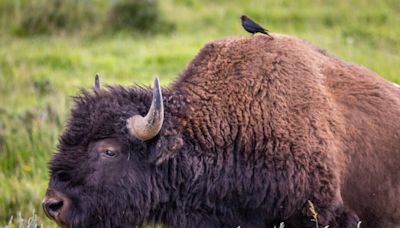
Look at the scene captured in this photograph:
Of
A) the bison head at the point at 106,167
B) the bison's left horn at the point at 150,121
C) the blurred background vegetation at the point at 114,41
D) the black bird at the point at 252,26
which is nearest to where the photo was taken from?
the bison's left horn at the point at 150,121

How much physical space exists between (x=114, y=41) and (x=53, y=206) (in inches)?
298

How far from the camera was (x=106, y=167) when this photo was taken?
16.0 ft

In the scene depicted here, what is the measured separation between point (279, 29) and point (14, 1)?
4.49 m

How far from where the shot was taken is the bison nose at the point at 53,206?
15.5 feet

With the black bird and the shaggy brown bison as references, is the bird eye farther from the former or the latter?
the black bird

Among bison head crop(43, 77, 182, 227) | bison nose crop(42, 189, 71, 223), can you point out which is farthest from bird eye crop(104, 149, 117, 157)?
bison nose crop(42, 189, 71, 223)

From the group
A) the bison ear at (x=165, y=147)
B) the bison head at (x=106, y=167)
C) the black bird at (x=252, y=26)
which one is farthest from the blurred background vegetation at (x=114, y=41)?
the black bird at (x=252, y=26)

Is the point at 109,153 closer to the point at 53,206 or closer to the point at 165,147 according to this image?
the point at 165,147

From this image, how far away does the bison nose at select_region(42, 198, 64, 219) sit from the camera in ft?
15.5

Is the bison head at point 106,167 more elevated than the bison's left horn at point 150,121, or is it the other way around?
the bison's left horn at point 150,121

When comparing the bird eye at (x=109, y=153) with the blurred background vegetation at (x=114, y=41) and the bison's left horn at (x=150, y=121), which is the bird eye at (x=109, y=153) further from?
the blurred background vegetation at (x=114, y=41)

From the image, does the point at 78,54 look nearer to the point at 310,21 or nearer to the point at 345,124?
the point at 310,21

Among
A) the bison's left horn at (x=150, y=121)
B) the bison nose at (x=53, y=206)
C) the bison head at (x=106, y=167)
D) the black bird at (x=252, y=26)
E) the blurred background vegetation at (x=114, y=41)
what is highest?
the black bird at (x=252, y=26)

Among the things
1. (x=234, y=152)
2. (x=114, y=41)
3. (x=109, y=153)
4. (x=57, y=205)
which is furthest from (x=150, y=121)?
(x=114, y=41)
